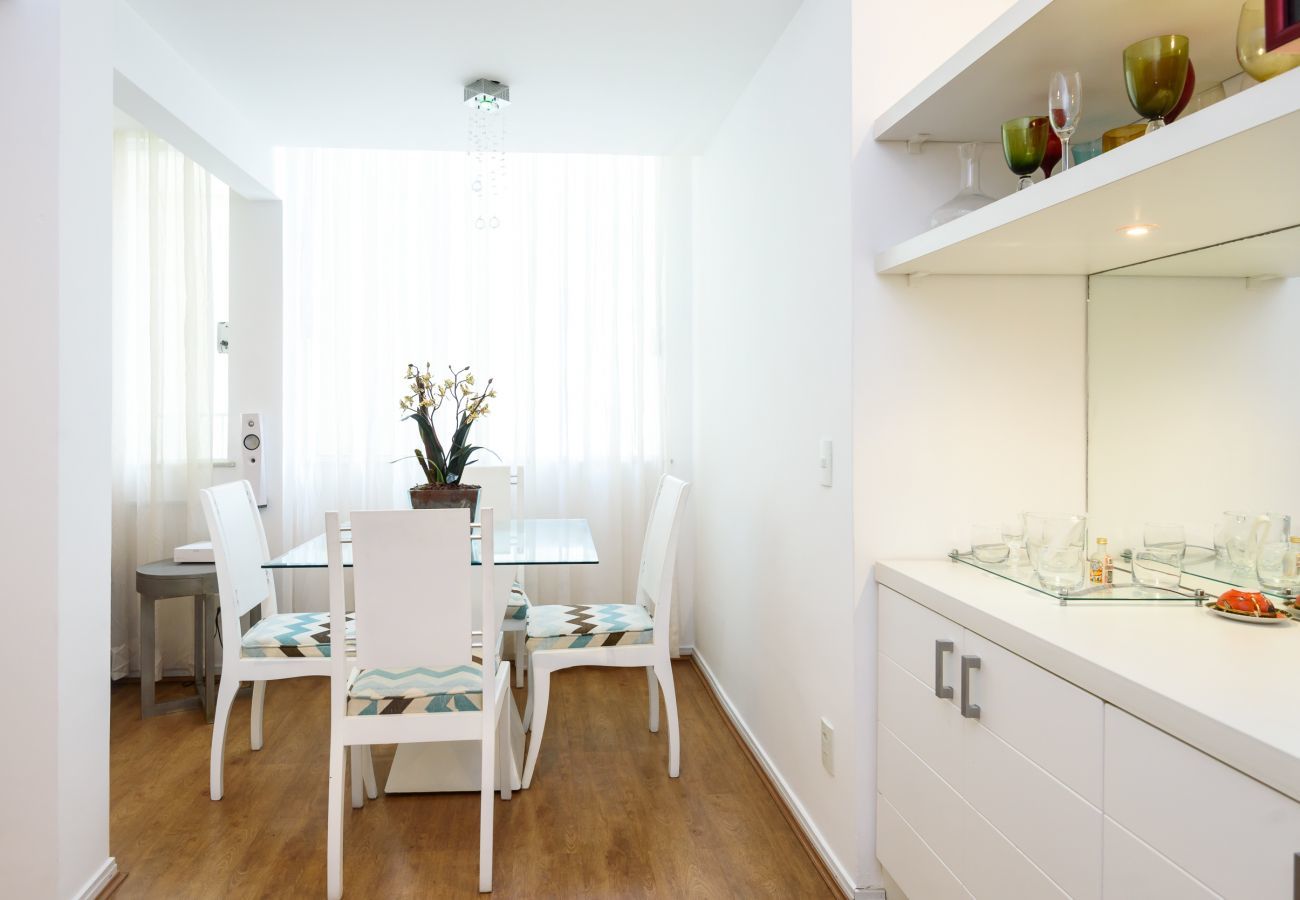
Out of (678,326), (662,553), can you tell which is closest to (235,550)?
(662,553)

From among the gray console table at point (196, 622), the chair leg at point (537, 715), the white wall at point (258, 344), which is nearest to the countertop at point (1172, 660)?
the chair leg at point (537, 715)

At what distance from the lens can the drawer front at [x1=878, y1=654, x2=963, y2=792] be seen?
5.85ft

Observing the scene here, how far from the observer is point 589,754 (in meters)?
3.31

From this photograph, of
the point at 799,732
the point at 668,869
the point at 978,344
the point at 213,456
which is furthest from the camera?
the point at 213,456

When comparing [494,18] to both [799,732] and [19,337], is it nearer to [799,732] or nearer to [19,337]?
[19,337]

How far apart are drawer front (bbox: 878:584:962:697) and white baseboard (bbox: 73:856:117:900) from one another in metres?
2.09

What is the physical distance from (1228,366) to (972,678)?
0.84 m

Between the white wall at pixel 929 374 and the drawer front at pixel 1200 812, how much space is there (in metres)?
0.98

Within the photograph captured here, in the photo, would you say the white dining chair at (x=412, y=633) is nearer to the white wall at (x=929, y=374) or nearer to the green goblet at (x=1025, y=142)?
the white wall at (x=929, y=374)

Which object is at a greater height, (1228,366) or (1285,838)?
(1228,366)

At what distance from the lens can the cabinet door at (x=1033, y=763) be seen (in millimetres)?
1331

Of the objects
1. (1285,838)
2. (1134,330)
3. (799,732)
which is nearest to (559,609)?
(799,732)

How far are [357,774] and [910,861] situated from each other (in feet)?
5.70

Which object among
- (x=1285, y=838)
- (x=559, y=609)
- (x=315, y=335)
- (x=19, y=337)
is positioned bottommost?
(x=559, y=609)
